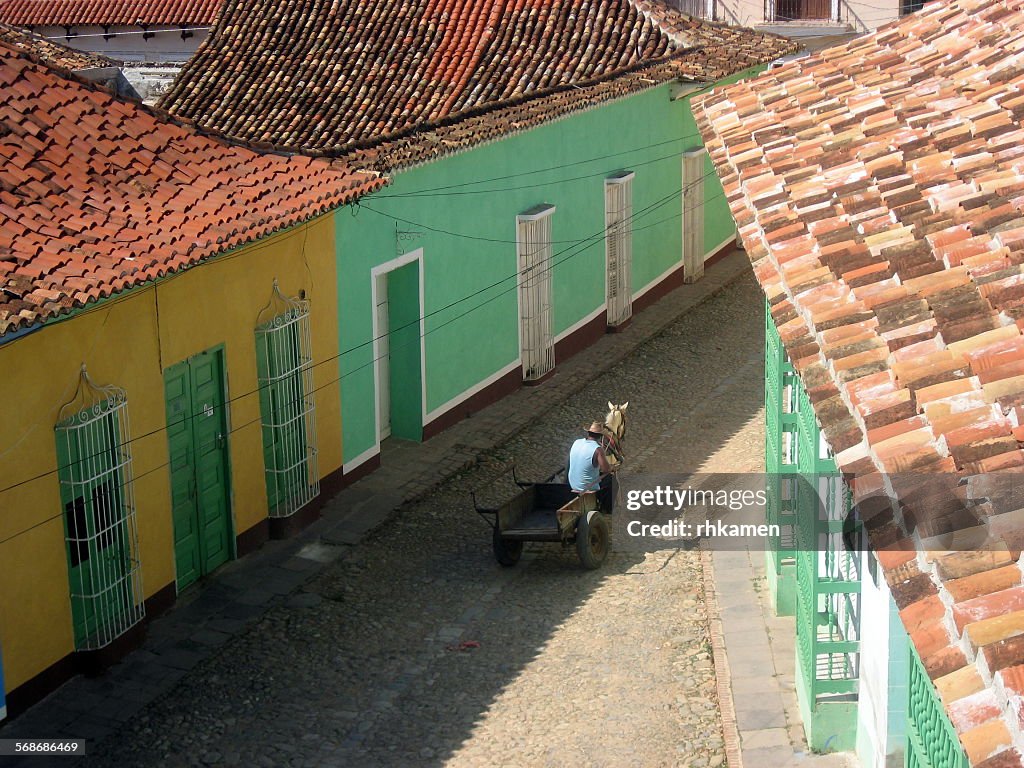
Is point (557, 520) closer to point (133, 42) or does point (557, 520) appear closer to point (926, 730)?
point (926, 730)

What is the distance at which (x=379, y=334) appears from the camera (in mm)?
14617

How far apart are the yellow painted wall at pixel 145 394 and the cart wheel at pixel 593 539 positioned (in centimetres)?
274

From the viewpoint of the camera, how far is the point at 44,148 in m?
11.2

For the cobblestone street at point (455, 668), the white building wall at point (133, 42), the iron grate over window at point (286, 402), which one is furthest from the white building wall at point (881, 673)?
the white building wall at point (133, 42)

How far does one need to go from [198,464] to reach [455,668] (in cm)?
269

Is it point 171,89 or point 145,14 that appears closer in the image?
Answer: point 171,89

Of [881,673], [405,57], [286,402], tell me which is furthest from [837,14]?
[881,673]

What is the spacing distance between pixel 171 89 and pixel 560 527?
39.9ft

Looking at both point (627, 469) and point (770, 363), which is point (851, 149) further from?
point (627, 469)

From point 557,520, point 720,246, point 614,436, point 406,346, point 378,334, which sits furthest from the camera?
point 720,246

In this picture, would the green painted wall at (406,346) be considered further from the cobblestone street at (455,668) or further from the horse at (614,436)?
the horse at (614,436)

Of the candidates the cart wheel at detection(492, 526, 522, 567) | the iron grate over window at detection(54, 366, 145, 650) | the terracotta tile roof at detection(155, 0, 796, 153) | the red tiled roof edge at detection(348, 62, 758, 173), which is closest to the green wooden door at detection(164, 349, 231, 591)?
the iron grate over window at detection(54, 366, 145, 650)

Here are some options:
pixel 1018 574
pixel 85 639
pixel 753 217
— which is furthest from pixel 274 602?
pixel 1018 574

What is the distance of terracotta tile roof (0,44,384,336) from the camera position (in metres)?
9.43
